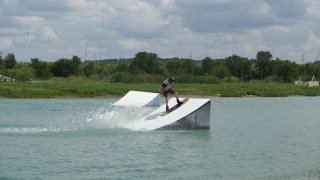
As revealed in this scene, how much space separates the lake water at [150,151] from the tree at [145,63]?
3114 inches

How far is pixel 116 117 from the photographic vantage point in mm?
28016

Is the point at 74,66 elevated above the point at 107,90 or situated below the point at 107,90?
above

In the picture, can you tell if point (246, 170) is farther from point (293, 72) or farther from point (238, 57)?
point (238, 57)

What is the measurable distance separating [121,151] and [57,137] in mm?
4017

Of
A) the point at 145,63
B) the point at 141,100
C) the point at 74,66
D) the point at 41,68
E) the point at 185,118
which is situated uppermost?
the point at 145,63

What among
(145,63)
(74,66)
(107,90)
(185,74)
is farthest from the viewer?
(145,63)

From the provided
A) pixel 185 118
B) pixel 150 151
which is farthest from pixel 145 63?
pixel 150 151

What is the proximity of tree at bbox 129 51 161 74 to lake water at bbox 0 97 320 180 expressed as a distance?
79085 millimetres

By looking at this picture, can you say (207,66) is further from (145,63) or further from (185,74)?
(185,74)

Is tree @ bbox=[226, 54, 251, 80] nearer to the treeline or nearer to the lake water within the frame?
the treeline

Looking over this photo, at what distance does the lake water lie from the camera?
1605 cm

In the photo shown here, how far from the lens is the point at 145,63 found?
356 ft

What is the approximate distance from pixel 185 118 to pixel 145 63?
276 feet

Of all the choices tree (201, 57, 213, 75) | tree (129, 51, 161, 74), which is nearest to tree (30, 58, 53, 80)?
tree (129, 51, 161, 74)
